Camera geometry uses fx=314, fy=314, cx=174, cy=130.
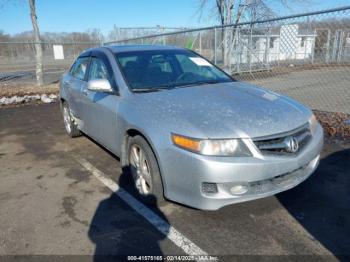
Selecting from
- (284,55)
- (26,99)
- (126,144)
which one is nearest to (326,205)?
(126,144)

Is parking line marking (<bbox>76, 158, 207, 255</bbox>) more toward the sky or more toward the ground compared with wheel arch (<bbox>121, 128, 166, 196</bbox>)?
more toward the ground

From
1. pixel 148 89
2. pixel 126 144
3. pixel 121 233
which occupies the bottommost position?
pixel 121 233

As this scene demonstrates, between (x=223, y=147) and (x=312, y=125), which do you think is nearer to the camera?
(x=223, y=147)

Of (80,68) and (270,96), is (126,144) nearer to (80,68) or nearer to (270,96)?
(270,96)

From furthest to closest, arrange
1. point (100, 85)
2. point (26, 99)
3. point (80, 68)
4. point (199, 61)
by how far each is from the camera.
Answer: point (26, 99), point (80, 68), point (199, 61), point (100, 85)

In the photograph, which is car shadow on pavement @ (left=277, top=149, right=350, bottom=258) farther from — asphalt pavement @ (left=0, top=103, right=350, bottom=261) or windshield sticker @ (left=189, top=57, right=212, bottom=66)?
windshield sticker @ (left=189, top=57, right=212, bottom=66)

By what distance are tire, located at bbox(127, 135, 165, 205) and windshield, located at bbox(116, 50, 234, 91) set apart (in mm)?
709

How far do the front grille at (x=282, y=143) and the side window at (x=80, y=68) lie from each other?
10.8 feet

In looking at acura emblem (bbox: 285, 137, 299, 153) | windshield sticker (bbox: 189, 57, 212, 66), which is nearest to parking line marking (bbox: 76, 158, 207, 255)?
acura emblem (bbox: 285, 137, 299, 153)

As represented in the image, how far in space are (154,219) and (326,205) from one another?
175 centimetres

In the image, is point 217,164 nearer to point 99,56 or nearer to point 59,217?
point 59,217

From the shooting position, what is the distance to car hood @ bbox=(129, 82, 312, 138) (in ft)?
8.89

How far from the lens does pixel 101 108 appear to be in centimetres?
400

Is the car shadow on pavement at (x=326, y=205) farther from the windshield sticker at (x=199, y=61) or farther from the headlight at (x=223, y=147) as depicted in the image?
the windshield sticker at (x=199, y=61)
